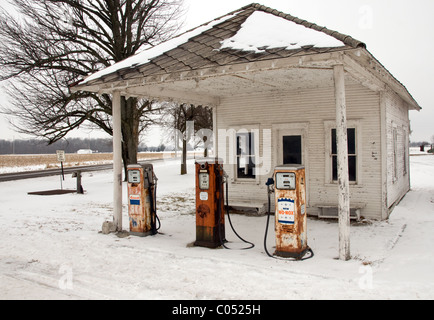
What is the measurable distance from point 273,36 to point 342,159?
89.5 inches

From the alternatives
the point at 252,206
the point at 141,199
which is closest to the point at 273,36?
the point at 141,199

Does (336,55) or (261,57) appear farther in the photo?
(261,57)

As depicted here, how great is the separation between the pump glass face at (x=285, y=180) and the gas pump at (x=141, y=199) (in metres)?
2.71

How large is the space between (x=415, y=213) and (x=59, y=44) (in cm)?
1599

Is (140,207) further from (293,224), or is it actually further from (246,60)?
(246,60)

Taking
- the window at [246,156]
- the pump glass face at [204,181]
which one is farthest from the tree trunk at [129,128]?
the pump glass face at [204,181]

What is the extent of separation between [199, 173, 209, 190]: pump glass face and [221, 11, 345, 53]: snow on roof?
7.26ft

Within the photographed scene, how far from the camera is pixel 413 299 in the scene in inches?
157

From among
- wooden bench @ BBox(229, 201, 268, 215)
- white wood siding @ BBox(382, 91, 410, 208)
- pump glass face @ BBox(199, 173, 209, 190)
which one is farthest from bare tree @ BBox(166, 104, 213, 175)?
pump glass face @ BBox(199, 173, 209, 190)

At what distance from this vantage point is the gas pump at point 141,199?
7.16m

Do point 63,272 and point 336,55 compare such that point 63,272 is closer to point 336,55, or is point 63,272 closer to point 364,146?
point 336,55

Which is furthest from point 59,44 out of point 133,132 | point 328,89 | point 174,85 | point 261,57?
point 261,57

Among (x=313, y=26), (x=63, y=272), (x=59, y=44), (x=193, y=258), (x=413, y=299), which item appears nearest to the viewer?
(x=413, y=299)

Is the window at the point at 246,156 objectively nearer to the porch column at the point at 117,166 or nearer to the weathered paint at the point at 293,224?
the porch column at the point at 117,166
